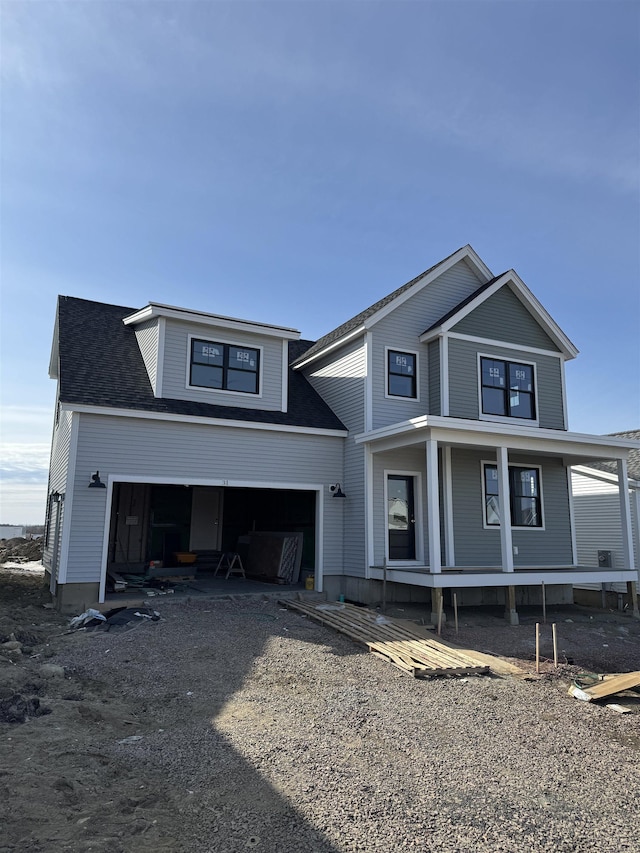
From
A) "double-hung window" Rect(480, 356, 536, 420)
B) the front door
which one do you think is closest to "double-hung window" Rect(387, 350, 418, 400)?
"double-hung window" Rect(480, 356, 536, 420)

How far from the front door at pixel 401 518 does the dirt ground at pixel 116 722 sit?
198cm

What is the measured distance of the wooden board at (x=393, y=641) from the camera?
7961 millimetres

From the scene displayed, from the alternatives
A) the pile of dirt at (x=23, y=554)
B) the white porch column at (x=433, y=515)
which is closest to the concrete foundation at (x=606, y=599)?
the white porch column at (x=433, y=515)

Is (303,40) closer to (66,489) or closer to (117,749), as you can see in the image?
(66,489)

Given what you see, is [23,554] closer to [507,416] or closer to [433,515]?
[433,515]

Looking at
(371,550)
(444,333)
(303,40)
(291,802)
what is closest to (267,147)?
(303,40)

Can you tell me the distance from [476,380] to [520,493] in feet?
10.2

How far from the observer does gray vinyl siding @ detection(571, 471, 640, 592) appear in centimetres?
1789

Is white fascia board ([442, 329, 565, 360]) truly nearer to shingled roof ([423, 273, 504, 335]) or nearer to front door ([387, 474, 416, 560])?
shingled roof ([423, 273, 504, 335])

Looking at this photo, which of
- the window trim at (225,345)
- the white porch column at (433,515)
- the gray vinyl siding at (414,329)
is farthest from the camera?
the gray vinyl siding at (414,329)

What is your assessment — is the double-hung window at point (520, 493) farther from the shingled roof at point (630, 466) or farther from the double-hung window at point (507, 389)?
the shingled roof at point (630, 466)

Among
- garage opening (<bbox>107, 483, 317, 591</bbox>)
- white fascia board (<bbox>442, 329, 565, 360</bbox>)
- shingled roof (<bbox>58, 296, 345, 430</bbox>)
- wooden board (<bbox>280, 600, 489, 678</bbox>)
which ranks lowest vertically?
wooden board (<bbox>280, 600, 489, 678</bbox>)

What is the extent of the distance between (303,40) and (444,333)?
6.77 metres

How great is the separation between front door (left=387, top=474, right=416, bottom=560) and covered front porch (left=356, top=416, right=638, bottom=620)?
24 mm
